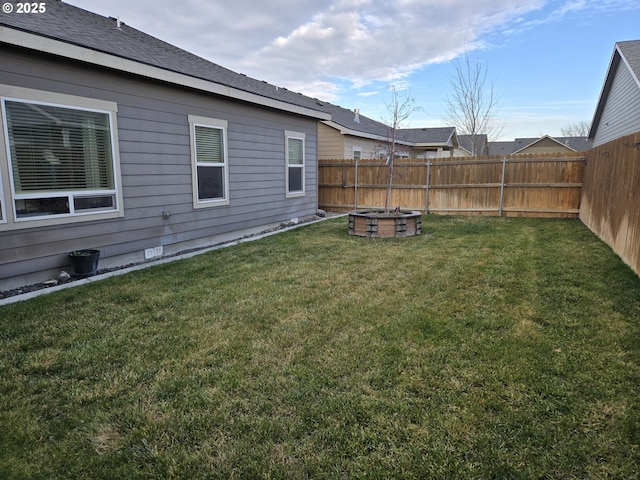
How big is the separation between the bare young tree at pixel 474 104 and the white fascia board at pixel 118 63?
1332 cm

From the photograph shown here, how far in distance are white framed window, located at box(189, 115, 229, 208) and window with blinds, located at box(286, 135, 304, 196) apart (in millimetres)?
2493

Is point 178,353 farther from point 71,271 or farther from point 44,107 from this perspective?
point 44,107

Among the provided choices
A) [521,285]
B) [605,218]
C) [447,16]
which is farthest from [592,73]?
[521,285]

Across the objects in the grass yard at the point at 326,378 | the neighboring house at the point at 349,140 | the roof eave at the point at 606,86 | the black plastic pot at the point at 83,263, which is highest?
the roof eave at the point at 606,86

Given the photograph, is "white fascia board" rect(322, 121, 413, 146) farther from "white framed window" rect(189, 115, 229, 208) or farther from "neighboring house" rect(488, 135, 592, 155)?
"neighboring house" rect(488, 135, 592, 155)

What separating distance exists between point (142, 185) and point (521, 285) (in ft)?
17.8

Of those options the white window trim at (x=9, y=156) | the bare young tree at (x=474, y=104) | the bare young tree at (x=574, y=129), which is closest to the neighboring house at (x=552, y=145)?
the bare young tree at (x=574, y=129)

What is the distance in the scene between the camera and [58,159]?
15.9 feet

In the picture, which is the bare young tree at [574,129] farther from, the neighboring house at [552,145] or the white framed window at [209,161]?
the white framed window at [209,161]

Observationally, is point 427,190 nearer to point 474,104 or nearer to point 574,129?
point 474,104

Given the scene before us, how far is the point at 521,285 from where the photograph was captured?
4660 mm

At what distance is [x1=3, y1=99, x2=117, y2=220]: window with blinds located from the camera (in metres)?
4.44

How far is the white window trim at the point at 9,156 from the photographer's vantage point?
4277 millimetres

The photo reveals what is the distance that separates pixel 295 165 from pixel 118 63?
5355 mm
